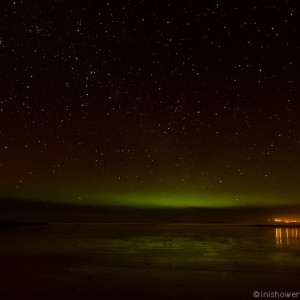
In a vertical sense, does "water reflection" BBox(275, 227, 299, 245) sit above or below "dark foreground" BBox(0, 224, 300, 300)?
below

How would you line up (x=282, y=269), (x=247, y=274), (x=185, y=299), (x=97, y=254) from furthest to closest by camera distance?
(x=97, y=254) < (x=282, y=269) < (x=247, y=274) < (x=185, y=299)

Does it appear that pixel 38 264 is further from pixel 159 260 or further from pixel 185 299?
pixel 185 299

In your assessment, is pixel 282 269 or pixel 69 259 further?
pixel 69 259

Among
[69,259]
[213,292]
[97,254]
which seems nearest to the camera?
[213,292]

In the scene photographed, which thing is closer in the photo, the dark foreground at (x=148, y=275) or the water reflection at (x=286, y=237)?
the dark foreground at (x=148, y=275)

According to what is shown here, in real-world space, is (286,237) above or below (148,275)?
below

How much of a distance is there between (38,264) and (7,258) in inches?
101

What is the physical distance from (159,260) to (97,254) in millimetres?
3454

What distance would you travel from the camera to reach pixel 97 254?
16.5m

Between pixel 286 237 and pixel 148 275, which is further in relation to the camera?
pixel 286 237

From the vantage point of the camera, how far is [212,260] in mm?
14195

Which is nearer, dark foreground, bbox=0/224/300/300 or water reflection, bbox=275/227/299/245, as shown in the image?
dark foreground, bbox=0/224/300/300

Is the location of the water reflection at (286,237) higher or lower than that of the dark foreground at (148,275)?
lower

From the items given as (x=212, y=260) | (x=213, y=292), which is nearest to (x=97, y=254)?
(x=212, y=260)
